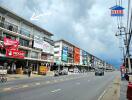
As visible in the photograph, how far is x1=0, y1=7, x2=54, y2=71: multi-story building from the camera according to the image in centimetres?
5785

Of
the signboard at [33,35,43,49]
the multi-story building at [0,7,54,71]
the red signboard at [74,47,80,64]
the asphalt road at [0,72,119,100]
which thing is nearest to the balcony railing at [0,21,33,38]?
the multi-story building at [0,7,54,71]

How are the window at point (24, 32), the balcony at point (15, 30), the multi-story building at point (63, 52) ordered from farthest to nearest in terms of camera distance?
the multi-story building at point (63, 52) < the window at point (24, 32) < the balcony at point (15, 30)

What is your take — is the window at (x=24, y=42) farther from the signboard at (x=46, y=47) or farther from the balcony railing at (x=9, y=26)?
the signboard at (x=46, y=47)

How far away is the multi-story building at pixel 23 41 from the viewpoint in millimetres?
57847

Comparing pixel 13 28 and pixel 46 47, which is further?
pixel 46 47

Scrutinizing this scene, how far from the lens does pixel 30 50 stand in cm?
7350

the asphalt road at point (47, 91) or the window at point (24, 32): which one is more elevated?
the window at point (24, 32)

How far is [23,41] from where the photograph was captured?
70250 mm

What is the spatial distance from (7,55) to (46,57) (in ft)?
117

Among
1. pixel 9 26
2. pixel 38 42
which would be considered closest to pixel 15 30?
pixel 9 26

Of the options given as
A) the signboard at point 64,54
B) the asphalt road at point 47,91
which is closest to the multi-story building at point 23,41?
the signboard at point 64,54

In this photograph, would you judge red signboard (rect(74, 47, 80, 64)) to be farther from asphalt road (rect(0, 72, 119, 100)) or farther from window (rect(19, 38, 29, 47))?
asphalt road (rect(0, 72, 119, 100))

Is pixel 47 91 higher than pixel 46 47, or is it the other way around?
pixel 46 47

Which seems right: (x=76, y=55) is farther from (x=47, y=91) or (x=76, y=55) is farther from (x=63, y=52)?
(x=47, y=91)
